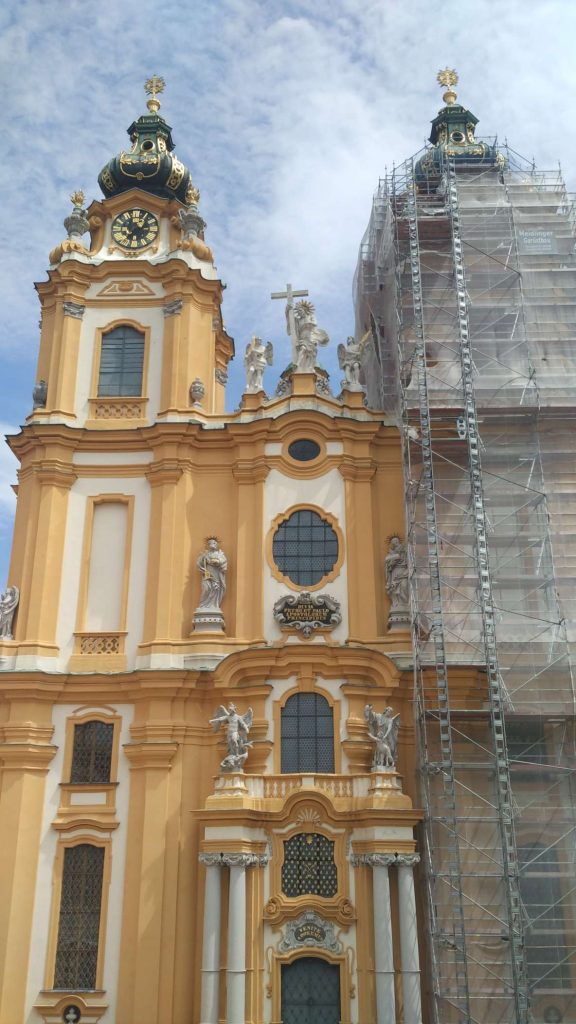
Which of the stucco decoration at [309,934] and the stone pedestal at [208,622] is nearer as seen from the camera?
the stucco decoration at [309,934]

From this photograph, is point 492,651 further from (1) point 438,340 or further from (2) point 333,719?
(1) point 438,340

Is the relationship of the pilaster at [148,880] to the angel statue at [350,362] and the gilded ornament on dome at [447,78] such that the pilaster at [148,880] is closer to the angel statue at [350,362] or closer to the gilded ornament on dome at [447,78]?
the angel statue at [350,362]

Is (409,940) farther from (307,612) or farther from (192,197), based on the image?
(192,197)

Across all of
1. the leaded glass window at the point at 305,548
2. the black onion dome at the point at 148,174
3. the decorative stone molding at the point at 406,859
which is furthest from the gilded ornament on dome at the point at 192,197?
the decorative stone molding at the point at 406,859

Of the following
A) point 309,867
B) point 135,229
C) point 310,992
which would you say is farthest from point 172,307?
point 310,992

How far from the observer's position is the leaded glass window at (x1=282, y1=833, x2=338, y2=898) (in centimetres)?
1502

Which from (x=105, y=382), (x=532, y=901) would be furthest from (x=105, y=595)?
(x=532, y=901)

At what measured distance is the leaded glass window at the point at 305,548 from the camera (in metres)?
17.6

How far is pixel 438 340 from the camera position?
18.5 meters

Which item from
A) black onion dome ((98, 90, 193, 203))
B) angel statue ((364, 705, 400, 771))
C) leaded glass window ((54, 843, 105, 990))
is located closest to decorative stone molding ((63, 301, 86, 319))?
black onion dome ((98, 90, 193, 203))

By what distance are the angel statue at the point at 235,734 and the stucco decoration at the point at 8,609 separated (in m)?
4.03

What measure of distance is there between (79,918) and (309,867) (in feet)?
12.3

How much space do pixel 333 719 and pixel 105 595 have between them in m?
4.64

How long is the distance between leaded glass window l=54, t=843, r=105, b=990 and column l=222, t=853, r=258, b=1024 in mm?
2495
